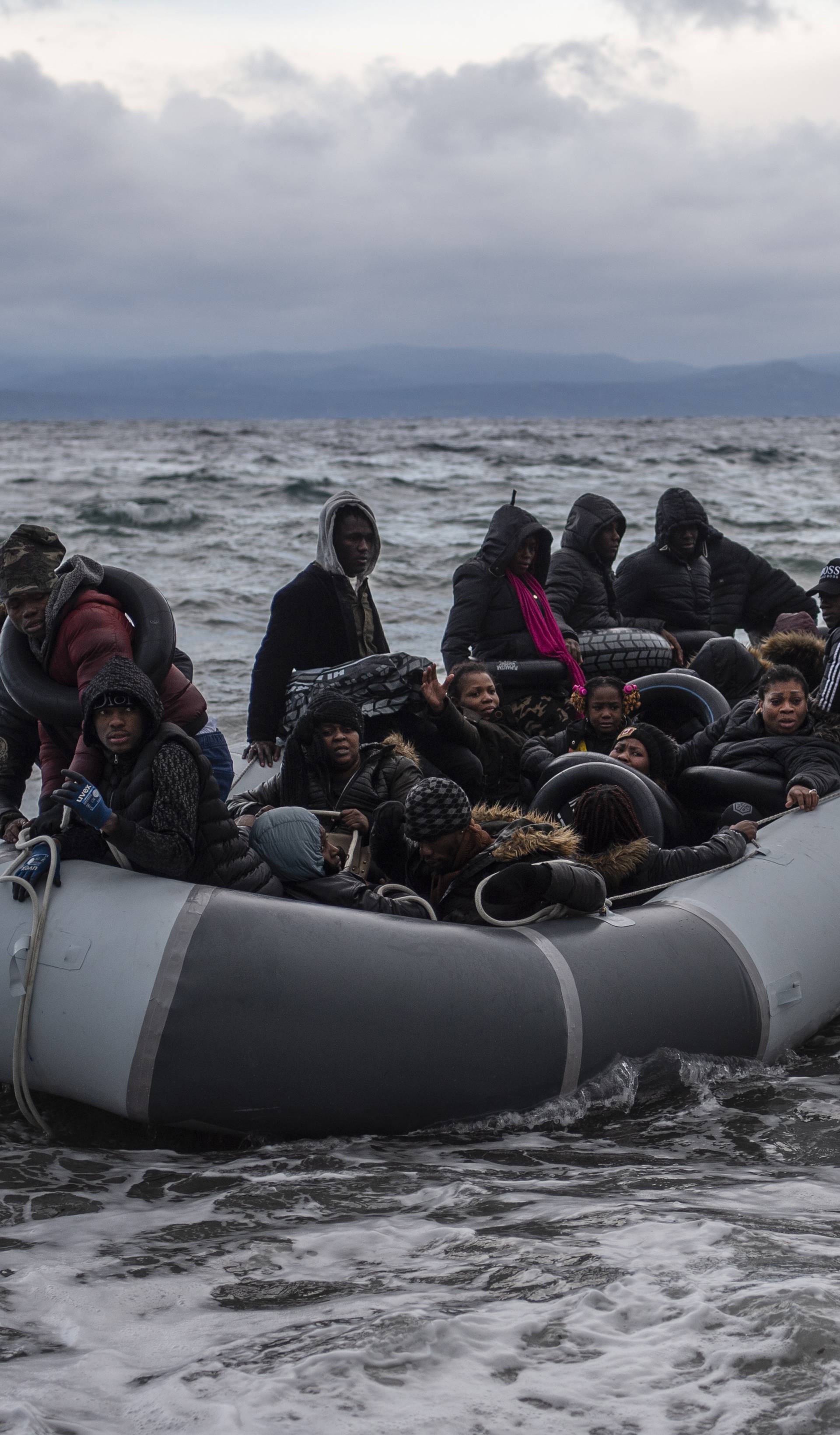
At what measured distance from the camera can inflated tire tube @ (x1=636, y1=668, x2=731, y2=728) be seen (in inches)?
230

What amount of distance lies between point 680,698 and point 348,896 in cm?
255

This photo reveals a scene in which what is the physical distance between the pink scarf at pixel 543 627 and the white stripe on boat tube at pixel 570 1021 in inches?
99.8

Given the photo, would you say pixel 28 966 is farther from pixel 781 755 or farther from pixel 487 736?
pixel 781 755

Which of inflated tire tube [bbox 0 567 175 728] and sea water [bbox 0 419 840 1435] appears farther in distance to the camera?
inflated tire tube [bbox 0 567 175 728]

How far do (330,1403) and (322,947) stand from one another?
119 centimetres

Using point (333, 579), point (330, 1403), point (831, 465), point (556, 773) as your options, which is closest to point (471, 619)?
point (333, 579)

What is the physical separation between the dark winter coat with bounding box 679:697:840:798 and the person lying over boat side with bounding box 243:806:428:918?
5.38 feet

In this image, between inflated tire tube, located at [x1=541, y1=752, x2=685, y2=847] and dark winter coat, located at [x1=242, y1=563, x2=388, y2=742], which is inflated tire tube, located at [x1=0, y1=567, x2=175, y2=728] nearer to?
dark winter coat, located at [x1=242, y1=563, x2=388, y2=742]

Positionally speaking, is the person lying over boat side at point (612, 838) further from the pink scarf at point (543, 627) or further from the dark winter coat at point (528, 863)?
the pink scarf at point (543, 627)

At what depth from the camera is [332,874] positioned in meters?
4.00

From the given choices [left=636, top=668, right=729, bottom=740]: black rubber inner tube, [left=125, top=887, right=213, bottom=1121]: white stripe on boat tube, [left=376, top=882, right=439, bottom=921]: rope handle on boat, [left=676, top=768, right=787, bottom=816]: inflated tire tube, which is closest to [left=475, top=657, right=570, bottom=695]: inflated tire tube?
[left=636, top=668, right=729, bottom=740]: black rubber inner tube

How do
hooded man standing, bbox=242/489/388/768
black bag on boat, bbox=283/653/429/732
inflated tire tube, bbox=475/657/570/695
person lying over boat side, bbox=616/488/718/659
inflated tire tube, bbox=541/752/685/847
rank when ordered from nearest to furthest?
inflated tire tube, bbox=541/752/685/847 < black bag on boat, bbox=283/653/429/732 < hooded man standing, bbox=242/489/388/768 < inflated tire tube, bbox=475/657/570/695 < person lying over boat side, bbox=616/488/718/659

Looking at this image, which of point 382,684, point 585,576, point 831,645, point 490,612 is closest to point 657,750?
point 831,645

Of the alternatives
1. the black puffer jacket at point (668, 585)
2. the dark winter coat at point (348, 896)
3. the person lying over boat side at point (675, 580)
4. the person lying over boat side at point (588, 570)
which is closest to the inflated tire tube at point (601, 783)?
the dark winter coat at point (348, 896)
